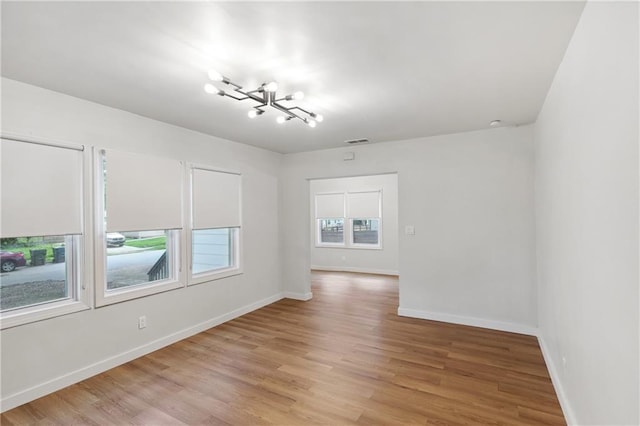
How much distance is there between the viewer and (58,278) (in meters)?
2.83

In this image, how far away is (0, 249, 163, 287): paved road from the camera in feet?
8.40

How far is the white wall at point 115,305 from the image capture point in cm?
249

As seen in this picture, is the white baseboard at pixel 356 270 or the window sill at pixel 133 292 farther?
the white baseboard at pixel 356 270

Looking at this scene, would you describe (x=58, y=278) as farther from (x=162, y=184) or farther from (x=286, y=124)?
(x=286, y=124)

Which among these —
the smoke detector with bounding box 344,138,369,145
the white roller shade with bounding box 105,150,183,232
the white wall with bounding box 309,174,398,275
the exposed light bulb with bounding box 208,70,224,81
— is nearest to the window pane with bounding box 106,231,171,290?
the white roller shade with bounding box 105,150,183,232

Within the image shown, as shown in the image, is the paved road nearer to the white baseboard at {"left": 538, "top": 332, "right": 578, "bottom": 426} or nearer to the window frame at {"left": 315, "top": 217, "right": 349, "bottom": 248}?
the white baseboard at {"left": 538, "top": 332, "right": 578, "bottom": 426}

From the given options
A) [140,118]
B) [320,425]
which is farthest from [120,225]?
[320,425]

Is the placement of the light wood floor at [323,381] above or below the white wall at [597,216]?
below

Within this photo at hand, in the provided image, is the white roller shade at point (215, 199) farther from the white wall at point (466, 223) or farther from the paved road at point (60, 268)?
the white wall at point (466, 223)

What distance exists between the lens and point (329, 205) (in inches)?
332

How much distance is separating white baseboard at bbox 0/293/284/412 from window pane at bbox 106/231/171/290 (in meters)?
0.68

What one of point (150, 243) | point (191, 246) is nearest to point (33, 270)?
point (150, 243)

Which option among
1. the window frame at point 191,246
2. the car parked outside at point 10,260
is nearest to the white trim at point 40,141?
the car parked outside at point 10,260

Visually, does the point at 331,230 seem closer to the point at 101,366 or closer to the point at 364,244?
the point at 364,244
